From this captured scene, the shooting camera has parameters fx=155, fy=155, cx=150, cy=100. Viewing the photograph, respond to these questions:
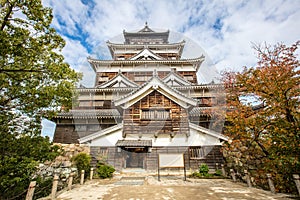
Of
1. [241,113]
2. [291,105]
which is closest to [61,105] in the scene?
[241,113]

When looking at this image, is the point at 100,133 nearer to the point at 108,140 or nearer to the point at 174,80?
the point at 108,140

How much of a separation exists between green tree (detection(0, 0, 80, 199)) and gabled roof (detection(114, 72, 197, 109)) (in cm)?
577

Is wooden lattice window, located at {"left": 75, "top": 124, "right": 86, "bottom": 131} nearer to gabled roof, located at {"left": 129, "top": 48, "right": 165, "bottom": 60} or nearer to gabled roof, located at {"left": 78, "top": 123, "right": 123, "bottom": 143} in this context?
gabled roof, located at {"left": 78, "top": 123, "right": 123, "bottom": 143}

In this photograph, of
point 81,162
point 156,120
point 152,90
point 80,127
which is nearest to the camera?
point 81,162

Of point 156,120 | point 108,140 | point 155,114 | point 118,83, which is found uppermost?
point 118,83

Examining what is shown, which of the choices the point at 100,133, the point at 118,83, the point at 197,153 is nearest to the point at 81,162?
the point at 100,133

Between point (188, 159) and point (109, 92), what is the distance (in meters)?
10.7

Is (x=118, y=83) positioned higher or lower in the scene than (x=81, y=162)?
higher

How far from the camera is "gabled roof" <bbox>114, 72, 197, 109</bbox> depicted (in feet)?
A: 35.1

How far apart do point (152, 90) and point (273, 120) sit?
714cm

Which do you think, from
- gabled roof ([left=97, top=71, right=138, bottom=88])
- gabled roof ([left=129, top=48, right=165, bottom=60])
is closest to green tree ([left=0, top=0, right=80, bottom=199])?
gabled roof ([left=97, top=71, right=138, bottom=88])

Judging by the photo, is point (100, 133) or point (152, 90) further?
point (152, 90)

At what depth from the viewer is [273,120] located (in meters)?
5.65

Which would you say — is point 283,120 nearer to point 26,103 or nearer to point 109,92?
point 26,103
